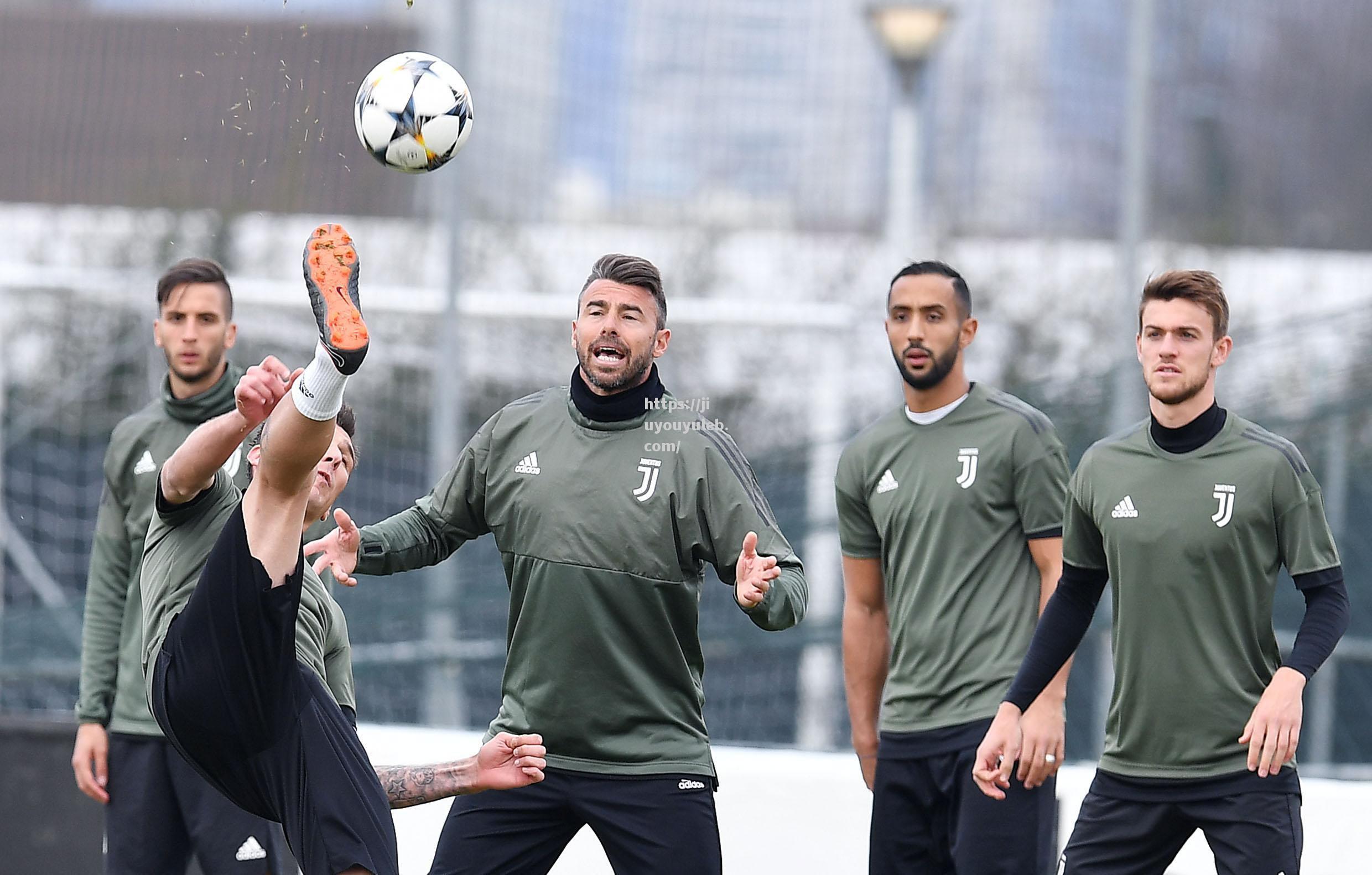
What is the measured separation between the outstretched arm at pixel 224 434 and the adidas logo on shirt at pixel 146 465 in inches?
45.3

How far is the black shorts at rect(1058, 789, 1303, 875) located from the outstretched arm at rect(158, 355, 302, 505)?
2.46m

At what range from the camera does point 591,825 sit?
4.67 meters

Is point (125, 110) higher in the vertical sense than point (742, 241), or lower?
higher

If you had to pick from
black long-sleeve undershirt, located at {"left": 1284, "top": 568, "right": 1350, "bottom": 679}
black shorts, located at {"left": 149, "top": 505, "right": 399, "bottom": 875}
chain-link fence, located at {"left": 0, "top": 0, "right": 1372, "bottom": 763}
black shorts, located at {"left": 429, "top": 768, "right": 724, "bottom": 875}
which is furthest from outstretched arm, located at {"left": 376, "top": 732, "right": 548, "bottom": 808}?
chain-link fence, located at {"left": 0, "top": 0, "right": 1372, "bottom": 763}

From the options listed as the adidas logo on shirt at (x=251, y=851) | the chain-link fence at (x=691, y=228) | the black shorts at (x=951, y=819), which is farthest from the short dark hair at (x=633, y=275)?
the chain-link fence at (x=691, y=228)

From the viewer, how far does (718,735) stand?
10.0 metres

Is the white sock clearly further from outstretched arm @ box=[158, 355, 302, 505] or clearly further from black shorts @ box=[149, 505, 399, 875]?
black shorts @ box=[149, 505, 399, 875]

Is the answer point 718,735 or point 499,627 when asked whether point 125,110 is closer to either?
point 499,627

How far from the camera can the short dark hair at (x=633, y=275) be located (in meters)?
4.80

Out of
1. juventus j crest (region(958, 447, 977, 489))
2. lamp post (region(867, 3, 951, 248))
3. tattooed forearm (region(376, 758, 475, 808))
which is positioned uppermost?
lamp post (region(867, 3, 951, 248))

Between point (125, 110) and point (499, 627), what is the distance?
5024mm

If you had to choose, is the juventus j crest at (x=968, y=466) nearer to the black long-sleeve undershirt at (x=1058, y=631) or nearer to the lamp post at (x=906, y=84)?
the black long-sleeve undershirt at (x=1058, y=631)

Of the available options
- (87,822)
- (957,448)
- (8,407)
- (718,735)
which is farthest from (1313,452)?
(8,407)

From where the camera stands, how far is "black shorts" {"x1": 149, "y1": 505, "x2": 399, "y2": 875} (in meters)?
4.06
